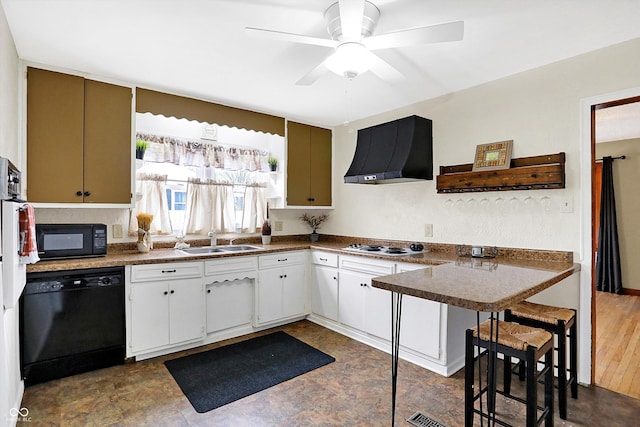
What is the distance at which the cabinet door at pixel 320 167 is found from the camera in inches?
170

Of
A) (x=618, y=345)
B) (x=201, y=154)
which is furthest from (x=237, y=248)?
(x=618, y=345)

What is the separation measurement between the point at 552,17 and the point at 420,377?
254 centimetres

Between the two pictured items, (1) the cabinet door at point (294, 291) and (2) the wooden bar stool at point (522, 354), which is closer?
(2) the wooden bar stool at point (522, 354)

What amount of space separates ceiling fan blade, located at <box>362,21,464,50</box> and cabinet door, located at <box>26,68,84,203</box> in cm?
236

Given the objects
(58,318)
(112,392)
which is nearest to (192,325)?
(112,392)

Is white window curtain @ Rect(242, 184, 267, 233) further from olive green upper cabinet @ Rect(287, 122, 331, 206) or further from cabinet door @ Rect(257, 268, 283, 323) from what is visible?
cabinet door @ Rect(257, 268, 283, 323)

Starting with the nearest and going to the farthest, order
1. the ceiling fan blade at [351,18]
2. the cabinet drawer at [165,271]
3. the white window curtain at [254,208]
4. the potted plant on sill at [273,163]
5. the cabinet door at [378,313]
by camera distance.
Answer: the ceiling fan blade at [351,18], the cabinet drawer at [165,271], the cabinet door at [378,313], the white window curtain at [254,208], the potted plant on sill at [273,163]

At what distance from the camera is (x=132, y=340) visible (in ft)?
9.04

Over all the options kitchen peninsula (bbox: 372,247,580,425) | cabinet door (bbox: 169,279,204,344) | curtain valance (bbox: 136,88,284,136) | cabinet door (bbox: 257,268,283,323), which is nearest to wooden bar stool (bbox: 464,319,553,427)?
kitchen peninsula (bbox: 372,247,580,425)

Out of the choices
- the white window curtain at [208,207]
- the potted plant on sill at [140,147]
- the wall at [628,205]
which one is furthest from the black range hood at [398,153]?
the wall at [628,205]

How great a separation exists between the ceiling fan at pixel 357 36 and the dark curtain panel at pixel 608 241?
16.2 feet

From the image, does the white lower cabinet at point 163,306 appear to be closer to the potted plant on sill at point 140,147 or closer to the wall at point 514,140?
the potted plant on sill at point 140,147

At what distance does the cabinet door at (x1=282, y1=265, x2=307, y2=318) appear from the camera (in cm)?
369

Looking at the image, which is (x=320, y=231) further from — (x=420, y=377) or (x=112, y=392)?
(x=112, y=392)
